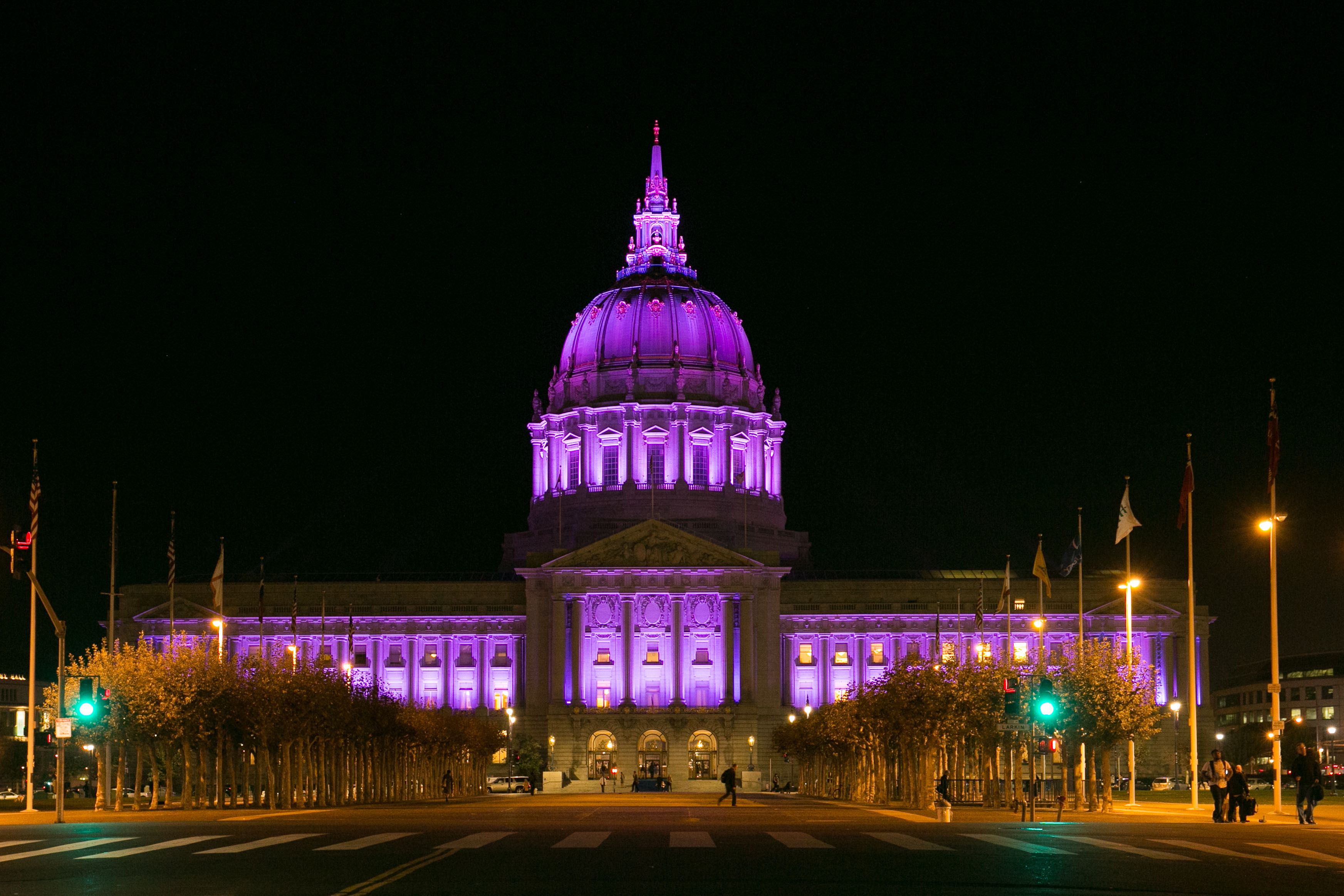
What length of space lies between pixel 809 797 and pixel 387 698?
984 inches

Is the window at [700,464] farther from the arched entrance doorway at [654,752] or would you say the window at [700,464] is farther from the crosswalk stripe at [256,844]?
the crosswalk stripe at [256,844]

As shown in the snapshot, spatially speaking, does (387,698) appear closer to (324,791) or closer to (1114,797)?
(324,791)

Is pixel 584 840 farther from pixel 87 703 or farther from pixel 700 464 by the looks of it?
pixel 700 464

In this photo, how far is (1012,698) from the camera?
60.8m

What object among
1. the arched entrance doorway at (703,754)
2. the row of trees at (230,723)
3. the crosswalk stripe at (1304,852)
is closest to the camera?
the crosswalk stripe at (1304,852)

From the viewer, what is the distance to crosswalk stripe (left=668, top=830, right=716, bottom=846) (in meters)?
38.8

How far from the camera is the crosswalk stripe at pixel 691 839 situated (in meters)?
38.8

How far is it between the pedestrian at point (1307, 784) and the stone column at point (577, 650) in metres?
119

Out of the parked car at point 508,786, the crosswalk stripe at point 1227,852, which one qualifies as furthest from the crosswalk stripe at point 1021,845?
the parked car at point 508,786

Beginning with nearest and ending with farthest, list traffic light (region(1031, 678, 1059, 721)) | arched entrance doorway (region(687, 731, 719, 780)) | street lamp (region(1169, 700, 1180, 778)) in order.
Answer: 1. traffic light (region(1031, 678, 1059, 721))
2. street lamp (region(1169, 700, 1180, 778))
3. arched entrance doorway (region(687, 731, 719, 780))

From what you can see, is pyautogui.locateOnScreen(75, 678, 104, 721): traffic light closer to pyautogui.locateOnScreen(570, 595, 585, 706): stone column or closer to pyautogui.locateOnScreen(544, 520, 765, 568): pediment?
pyautogui.locateOnScreen(570, 595, 585, 706): stone column

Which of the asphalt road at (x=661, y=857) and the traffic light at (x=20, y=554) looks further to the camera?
the traffic light at (x=20, y=554)

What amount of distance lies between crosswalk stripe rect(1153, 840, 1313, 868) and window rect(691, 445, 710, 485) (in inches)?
6012

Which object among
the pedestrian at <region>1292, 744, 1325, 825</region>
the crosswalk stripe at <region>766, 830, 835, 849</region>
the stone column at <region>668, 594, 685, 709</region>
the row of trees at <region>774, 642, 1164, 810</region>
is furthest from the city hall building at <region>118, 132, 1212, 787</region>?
the crosswalk stripe at <region>766, 830, 835, 849</region>
